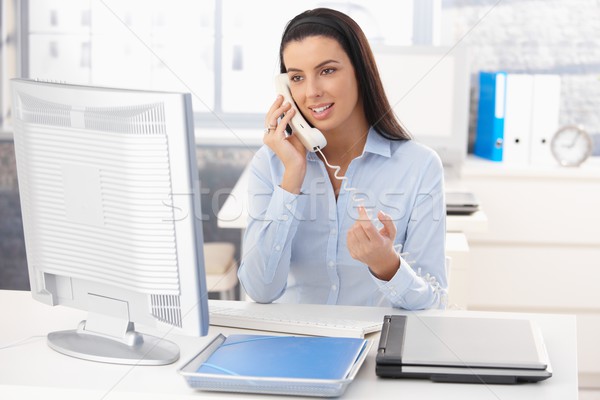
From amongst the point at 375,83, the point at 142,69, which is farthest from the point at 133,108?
the point at 142,69

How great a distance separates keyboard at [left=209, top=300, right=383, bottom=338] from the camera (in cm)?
144

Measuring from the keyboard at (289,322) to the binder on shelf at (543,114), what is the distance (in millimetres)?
1914

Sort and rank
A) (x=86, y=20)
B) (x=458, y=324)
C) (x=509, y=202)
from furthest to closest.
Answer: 1. (x=86, y=20)
2. (x=509, y=202)
3. (x=458, y=324)

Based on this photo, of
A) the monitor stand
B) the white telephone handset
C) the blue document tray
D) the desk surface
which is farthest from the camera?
the desk surface

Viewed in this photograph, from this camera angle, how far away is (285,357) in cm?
125

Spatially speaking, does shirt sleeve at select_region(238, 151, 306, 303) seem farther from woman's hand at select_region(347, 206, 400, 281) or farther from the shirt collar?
woman's hand at select_region(347, 206, 400, 281)

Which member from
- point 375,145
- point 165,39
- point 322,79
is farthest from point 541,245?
point 165,39

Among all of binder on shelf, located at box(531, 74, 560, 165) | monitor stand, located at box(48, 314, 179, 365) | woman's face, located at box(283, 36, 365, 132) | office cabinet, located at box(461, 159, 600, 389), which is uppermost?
woman's face, located at box(283, 36, 365, 132)

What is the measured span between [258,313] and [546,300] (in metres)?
1.89

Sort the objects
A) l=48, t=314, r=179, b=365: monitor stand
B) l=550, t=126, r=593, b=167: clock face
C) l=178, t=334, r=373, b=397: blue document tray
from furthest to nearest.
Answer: l=550, t=126, r=593, b=167: clock face → l=48, t=314, r=179, b=365: monitor stand → l=178, t=334, r=373, b=397: blue document tray

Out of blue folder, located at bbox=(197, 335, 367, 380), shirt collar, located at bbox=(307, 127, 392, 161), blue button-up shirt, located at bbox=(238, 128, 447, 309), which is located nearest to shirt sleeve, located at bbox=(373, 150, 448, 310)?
blue button-up shirt, located at bbox=(238, 128, 447, 309)

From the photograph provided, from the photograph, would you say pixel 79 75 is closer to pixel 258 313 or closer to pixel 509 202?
pixel 509 202

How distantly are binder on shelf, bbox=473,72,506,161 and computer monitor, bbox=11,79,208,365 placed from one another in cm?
216

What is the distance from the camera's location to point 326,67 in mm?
1823
